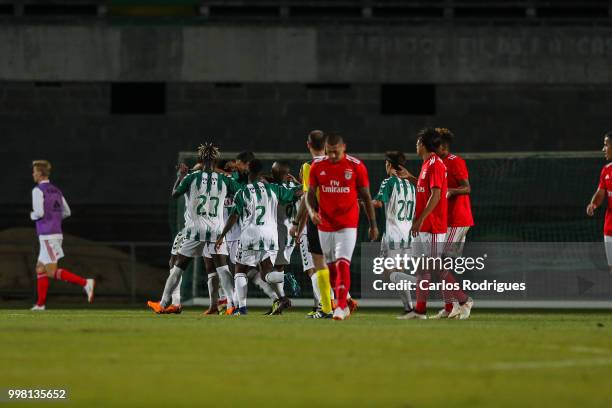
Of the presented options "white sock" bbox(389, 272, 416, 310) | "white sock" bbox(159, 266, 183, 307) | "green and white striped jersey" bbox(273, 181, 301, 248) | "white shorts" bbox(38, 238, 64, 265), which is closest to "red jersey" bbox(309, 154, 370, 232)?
"white sock" bbox(389, 272, 416, 310)

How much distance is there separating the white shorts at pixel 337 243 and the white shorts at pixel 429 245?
730mm

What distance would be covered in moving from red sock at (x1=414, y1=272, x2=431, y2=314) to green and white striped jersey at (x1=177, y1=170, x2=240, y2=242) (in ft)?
10.2

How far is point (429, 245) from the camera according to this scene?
12.5m

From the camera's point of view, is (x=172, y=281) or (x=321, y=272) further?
(x=172, y=281)

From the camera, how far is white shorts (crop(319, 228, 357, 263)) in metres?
12.1

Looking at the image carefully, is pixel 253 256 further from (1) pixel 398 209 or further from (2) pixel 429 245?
(2) pixel 429 245

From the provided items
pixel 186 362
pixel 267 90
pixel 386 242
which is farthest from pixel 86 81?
pixel 186 362

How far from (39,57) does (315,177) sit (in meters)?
16.1

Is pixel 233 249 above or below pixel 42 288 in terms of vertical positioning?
above

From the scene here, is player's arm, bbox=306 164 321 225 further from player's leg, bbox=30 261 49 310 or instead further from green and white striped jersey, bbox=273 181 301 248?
player's leg, bbox=30 261 49 310

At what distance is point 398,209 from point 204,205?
2.29 m

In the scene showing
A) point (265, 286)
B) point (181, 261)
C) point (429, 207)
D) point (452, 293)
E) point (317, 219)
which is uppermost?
point (429, 207)

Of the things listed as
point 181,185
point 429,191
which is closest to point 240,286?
point 181,185

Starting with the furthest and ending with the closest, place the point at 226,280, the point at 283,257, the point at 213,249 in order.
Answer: the point at 283,257 → the point at 226,280 → the point at 213,249
